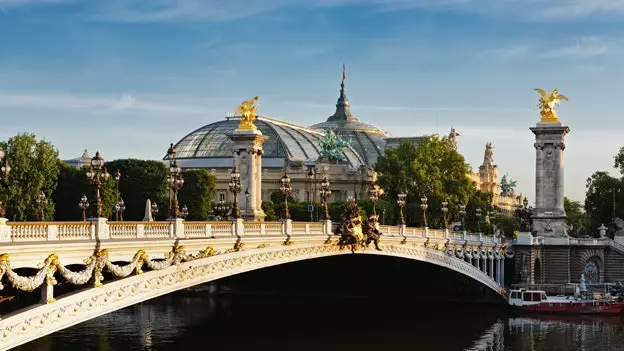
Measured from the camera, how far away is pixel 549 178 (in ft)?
286

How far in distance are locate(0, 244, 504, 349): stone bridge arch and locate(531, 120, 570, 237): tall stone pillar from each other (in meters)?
40.5

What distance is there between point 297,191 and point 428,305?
232 ft

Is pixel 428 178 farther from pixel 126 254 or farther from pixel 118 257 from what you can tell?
pixel 118 257

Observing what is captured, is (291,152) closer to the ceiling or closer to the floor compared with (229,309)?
closer to the ceiling

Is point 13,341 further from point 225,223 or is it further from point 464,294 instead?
point 464,294

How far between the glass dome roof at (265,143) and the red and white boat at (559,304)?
293 feet

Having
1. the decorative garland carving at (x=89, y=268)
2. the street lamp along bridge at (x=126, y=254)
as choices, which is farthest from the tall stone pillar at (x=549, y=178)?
the decorative garland carving at (x=89, y=268)

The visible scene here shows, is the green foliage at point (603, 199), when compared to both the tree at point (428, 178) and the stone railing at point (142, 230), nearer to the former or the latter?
the tree at point (428, 178)

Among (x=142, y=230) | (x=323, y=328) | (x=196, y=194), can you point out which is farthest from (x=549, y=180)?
(x=142, y=230)

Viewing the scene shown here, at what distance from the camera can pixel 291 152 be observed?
167875 millimetres

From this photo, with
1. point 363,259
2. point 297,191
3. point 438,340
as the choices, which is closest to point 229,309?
point 363,259

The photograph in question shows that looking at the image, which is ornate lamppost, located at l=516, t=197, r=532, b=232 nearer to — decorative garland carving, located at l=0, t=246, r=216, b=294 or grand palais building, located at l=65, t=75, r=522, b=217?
grand palais building, located at l=65, t=75, r=522, b=217

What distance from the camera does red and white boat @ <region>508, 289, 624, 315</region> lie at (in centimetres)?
7200

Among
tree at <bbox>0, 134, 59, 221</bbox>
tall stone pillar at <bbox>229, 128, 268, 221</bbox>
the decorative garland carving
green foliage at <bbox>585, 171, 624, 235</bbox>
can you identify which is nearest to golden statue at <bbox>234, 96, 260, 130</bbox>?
tall stone pillar at <bbox>229, 128, 268, 221</bbox>
